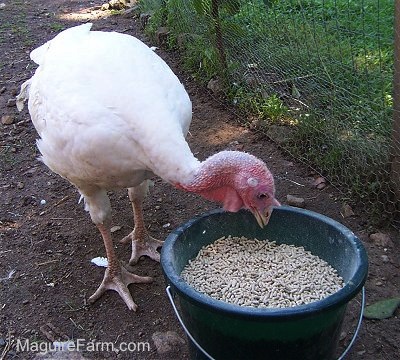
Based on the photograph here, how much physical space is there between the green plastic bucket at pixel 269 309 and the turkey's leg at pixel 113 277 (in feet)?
2.18

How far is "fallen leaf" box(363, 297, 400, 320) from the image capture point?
282 cm

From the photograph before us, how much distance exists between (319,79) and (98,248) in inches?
71.4

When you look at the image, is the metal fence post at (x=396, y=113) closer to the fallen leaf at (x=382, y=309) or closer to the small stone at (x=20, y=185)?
the fallen leaf at (x=382, y=309)

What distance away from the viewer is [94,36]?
3.04m

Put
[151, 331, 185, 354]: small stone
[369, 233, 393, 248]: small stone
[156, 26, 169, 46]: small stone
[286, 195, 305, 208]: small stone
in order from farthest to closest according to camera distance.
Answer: [156, 26, 169, 46]: small stone, [286, 195, 305, 208]: small stone, [369, 233, 393, 248]: small stone, [151, 331, 185, 354]: small stone

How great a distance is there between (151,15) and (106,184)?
4.29m

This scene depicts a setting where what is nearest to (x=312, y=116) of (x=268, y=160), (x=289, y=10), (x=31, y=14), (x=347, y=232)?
(x=268, y=160)

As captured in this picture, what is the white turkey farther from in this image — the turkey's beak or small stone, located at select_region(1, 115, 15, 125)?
small stone, located at select_region(1, 115, 15, 125)

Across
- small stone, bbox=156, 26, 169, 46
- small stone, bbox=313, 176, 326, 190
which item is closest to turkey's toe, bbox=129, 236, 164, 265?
small stone, bbox=313, 176, 326, 190

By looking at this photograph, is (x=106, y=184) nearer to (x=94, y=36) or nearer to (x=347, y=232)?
(x=94, y=36)

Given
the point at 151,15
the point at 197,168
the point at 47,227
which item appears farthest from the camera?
the point at 151,15

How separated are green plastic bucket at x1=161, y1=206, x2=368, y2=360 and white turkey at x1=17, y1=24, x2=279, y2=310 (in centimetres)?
28

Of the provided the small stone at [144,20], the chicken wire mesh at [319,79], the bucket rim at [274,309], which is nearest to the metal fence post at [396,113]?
the chicken wire mesh at [319,79]

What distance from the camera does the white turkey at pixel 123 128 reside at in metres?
2.44
